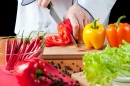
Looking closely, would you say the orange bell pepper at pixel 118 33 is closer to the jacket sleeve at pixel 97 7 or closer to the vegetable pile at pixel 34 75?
the jacket sleeve at pixel 97 7

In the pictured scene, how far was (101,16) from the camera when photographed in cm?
186

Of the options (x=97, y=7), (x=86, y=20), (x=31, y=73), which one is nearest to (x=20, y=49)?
(x=31, y=73)

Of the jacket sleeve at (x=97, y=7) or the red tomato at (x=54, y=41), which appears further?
Result: the jacket sleeve at (x=97, y=7)

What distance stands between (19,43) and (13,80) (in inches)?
6.3

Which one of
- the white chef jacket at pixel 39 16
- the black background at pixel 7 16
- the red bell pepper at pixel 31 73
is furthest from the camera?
the black background at pixel 7 16

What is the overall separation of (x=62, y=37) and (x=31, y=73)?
0.54 metres

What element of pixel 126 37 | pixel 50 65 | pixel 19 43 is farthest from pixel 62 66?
pixel 126 37

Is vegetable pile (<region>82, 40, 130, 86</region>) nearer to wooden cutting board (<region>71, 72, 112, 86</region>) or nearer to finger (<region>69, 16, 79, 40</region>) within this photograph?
wooden cutting board (<region>71, 72, 112, 86</region>)

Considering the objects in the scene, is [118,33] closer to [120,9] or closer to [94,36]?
[94,36]

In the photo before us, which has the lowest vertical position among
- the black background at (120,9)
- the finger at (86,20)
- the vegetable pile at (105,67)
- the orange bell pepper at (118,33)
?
the vegetable pile at (105,67)

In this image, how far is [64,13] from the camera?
198 centimetres

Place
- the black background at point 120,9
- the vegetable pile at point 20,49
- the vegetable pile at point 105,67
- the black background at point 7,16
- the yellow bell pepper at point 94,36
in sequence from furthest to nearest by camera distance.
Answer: the black background at point 7,16 → the black background at point 120,9 → the yellow bell pepper at point 94,36 → the vegetable pile at point 20,49 → the vegetable pile at point 105,67

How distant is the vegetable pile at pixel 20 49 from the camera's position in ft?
4.25

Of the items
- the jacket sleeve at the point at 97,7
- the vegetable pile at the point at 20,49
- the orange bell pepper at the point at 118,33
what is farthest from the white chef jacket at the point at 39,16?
the vegetable pile at the point at 20,49
